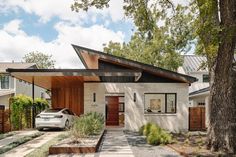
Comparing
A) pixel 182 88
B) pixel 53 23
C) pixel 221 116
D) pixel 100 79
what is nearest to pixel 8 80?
pixel 53 23

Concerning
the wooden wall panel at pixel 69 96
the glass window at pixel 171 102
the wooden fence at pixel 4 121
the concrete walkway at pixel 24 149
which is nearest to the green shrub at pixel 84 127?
the concrete walkway at pixel 24 149

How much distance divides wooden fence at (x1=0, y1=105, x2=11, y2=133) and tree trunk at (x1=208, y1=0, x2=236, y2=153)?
11.3 m

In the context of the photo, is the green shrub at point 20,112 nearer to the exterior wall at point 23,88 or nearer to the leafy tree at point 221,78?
the leafy tree at point 221,78

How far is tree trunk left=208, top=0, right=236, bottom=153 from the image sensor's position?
11812 millimetres

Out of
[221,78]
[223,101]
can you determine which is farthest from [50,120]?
[221,78]

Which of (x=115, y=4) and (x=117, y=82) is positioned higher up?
(x=115, y=4)

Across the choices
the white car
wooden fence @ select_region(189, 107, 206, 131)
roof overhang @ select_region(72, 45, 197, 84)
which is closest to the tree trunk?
roof overhang @ select_region(72, 45, 197, 84)

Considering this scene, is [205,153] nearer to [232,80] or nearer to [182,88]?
[232,80]

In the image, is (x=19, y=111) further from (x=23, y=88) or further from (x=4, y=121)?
(x=23, y=88)

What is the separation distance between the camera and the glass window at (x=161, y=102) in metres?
22.1

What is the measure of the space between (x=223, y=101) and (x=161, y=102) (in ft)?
33.6

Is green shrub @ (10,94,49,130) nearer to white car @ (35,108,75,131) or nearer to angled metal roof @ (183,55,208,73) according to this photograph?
white car @ (35,108,75,131)

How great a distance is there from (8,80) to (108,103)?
16739 mm

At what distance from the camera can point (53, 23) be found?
26.8m
